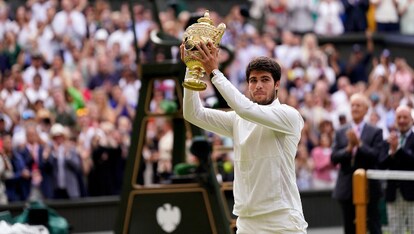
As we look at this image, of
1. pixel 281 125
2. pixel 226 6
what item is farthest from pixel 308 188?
pixel 281 125

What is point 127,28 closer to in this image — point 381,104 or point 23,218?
point 381,104

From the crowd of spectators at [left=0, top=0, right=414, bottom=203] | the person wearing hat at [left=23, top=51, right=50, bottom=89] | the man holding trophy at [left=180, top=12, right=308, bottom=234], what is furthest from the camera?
the person wearing hat at [left=23, top=51, right=50, bottom=89]

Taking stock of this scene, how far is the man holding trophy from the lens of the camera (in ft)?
23.5

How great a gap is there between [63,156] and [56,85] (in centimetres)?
255

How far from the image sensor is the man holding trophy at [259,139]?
716 cm

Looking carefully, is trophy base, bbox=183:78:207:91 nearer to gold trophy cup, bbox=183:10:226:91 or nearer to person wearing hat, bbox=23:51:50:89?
gold trophy cup, bbox=183:10:226:91

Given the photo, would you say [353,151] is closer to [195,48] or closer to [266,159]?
[266,159]

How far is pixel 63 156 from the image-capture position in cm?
1778

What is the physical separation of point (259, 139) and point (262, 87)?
1.08 ft

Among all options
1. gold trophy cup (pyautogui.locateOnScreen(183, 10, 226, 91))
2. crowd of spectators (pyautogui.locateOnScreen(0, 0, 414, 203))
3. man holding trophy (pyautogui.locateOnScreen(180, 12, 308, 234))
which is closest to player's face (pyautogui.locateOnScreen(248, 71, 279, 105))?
man holding trophy (pyautogui.locateOnScreen(180, 12, 308, 234))

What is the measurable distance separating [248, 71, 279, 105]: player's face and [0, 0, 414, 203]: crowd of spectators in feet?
20.5

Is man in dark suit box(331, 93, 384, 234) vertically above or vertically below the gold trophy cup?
below

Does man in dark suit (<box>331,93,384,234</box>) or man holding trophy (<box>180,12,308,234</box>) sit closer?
man holding trophy (<box>180,12,308,234</box>)

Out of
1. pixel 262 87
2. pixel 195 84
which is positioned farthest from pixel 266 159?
pixel 195 84
